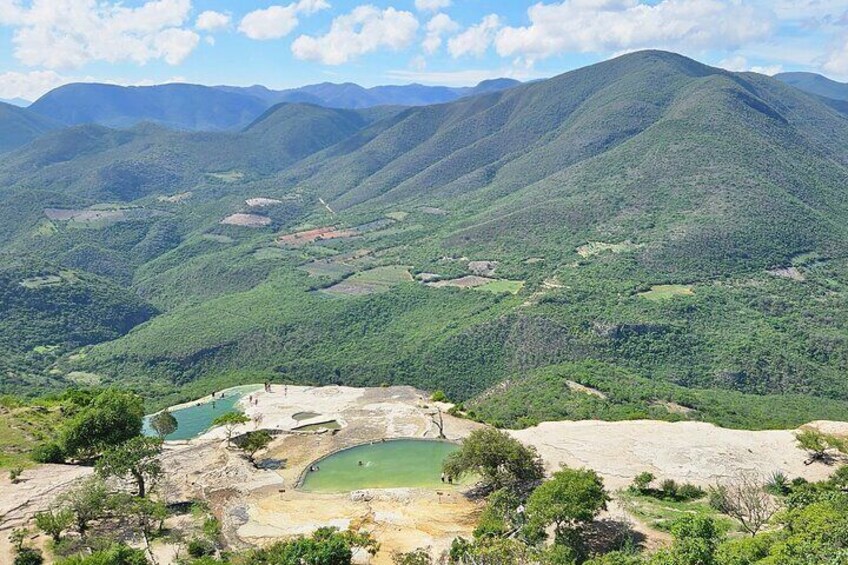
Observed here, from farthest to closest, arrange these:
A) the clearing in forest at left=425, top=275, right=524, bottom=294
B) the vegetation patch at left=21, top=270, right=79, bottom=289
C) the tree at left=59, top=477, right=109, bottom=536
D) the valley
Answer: the vegetation patch at left=21, top=270, right=79, bottom=289, the clearing in forest at left=425, top=275, right=524, bottom=294, the tree at left=59, top=477, right=109, bottom=536, the valley

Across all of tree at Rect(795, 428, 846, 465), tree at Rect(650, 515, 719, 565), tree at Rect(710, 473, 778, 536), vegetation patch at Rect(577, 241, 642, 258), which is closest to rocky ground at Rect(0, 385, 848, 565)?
tree at Rect(795, 428, 846, 465)

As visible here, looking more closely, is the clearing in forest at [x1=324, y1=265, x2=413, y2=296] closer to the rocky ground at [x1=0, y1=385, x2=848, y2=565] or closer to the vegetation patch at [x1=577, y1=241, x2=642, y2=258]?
the vegetation patch at [x1=577, y1=241, x2=642, y2=258]

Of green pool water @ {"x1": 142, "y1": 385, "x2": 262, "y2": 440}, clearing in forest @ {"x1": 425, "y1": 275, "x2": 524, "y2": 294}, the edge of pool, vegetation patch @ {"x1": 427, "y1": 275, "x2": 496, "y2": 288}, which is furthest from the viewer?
vegetation patch @ {"x1": 427, "y1": 275, "x2": 496, "y2": 288}

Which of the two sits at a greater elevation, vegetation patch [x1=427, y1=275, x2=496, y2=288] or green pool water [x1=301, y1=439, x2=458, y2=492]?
vegetation patch [x1=427, y1=275, x2=496, y2=288]

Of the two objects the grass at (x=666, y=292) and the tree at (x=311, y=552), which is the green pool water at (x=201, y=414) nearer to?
the tree at (x=311, y=552)

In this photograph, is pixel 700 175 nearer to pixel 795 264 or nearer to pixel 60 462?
pixel 795 264
